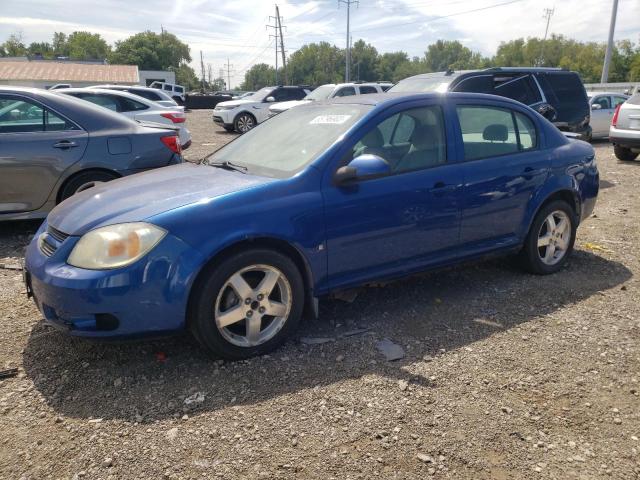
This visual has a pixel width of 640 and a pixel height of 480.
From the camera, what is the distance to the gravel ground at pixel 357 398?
2.36 m

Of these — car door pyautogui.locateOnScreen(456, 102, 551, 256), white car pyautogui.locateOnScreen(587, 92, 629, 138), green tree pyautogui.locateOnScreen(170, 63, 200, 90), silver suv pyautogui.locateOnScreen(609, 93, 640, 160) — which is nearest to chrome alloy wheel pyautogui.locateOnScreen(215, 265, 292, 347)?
car door pyautogui.locateOnScreen(456, 102, 551, 256)

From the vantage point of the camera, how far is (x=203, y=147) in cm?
1470

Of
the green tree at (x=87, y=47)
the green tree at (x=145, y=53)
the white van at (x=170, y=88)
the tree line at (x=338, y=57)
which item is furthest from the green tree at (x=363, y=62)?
the white van at (x=170, y=88)

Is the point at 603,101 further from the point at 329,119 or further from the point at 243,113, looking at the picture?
the point at 329,119

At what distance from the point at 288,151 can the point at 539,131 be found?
2.32 m

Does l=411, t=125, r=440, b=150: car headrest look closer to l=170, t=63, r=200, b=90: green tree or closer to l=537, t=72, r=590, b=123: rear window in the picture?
l=537, t=72, r=590, b=123: rear window

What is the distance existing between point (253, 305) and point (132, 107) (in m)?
8.05

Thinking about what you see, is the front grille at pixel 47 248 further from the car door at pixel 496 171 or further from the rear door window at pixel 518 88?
the rear door window at pixel 518 88

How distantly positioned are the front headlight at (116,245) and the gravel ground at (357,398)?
0.68 metres

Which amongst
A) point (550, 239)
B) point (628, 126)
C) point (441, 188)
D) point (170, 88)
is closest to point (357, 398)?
point (441, 188)

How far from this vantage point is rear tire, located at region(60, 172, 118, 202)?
5.53m

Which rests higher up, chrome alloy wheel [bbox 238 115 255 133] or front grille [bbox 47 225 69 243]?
chrome alloy wheel [bbox 238 115 255 133]

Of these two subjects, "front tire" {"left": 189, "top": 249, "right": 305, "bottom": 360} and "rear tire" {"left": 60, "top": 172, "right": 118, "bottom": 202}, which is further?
"rear tire" {"left": 60, "top": 172, "right": 118, "bottom": 202}

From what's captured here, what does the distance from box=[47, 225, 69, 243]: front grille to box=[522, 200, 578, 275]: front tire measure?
141 inches
